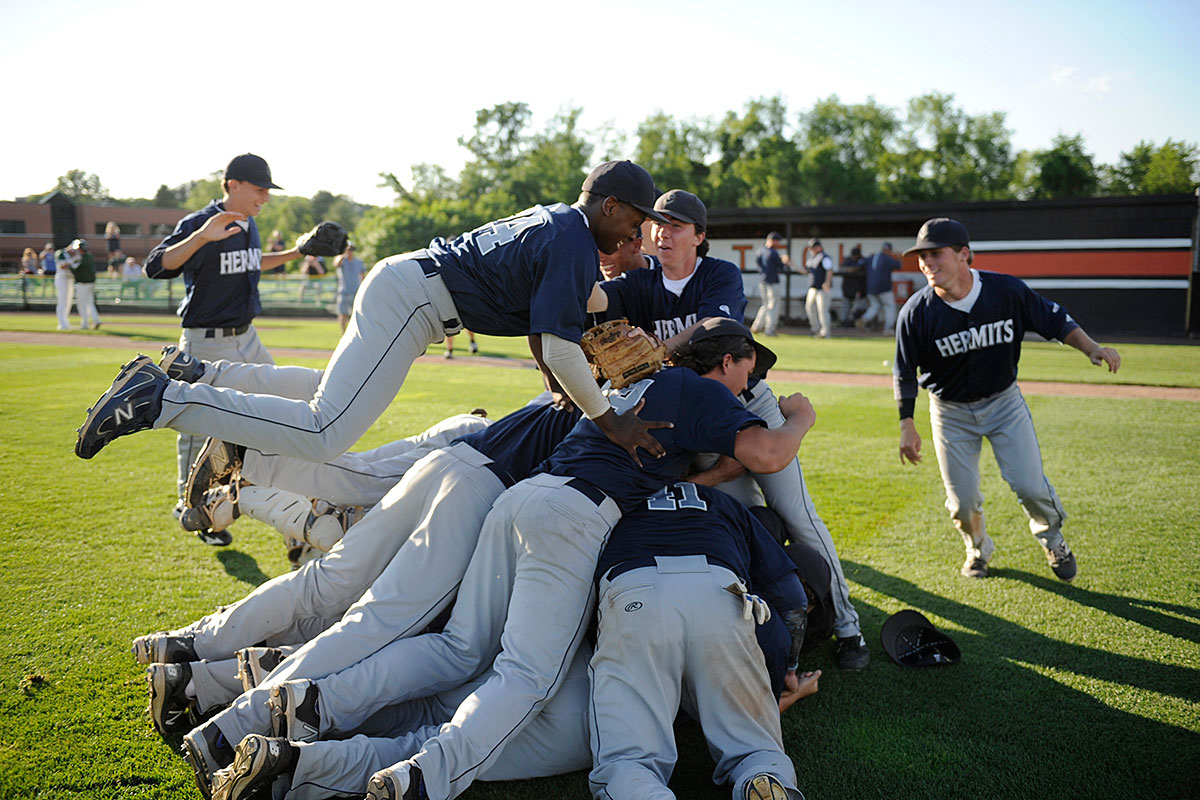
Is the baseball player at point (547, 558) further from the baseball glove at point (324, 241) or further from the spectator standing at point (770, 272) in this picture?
the spectator standing at point (770, 272)

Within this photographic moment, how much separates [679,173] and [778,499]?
2606 inches

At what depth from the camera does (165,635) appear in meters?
3.45

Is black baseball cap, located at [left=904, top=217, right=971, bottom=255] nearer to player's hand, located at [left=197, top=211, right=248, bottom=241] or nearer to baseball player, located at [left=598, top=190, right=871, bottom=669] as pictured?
baseball player, located at [left=598, top=190, right=871, bottom=669]

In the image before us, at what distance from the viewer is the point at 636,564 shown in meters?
3.01

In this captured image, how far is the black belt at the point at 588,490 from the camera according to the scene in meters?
3.14

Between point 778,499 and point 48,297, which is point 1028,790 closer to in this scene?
point 778,499

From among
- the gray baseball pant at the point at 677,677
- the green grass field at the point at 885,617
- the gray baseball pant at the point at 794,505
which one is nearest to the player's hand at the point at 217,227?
the green grass field at the point at 885,617

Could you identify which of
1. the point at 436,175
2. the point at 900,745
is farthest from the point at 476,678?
the point at 436,175

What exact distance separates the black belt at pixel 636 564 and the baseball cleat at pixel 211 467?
7.37 ft

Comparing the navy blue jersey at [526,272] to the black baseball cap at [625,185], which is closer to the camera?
the navy blue jersey at [526,272]

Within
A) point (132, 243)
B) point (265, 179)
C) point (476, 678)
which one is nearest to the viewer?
point (476, 678)

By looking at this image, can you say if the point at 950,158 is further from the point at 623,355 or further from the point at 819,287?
the point at 623,355

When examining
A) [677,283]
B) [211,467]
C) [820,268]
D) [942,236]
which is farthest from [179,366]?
[820,268]

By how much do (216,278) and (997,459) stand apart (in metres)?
5.29
